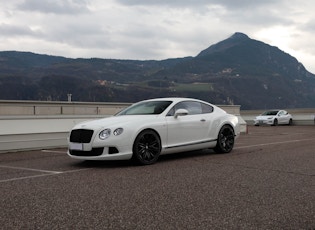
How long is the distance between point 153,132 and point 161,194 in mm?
3089

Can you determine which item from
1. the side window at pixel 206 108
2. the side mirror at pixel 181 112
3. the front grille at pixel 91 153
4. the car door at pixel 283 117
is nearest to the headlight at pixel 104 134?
the front grille at pixel 91 153

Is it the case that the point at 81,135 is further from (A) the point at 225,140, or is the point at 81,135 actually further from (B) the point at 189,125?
(A) the point at 225,140

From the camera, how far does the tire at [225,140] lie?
10.5 metres

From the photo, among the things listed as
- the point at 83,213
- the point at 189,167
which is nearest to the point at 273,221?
the point at 83,213

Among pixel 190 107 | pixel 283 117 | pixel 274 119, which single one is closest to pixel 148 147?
pixel 190 107

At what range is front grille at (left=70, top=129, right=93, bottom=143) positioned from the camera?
8266mm

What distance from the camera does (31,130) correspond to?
12.1 m

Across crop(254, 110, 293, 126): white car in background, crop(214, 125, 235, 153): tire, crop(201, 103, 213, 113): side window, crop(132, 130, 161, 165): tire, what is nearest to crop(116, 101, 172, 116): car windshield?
crop(132, 130, 161, 165): tire

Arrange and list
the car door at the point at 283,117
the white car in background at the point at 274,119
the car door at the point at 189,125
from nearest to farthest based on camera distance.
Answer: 1. the car door at the point at 189,125
2. the white car in background at the point at 274,119
3. the car door at the point at 283,117

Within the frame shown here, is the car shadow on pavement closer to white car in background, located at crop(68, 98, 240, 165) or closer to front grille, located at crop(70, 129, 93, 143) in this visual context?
white car in background, located at crop(68, 98, 240, 165)

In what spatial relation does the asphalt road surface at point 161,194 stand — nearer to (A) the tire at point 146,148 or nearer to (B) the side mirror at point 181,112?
(A) the tire at point 146,148

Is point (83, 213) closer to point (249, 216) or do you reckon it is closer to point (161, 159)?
point (249, 216)

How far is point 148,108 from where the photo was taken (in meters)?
9.54

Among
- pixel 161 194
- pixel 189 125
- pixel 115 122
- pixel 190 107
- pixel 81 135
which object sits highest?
pixel 190 107
